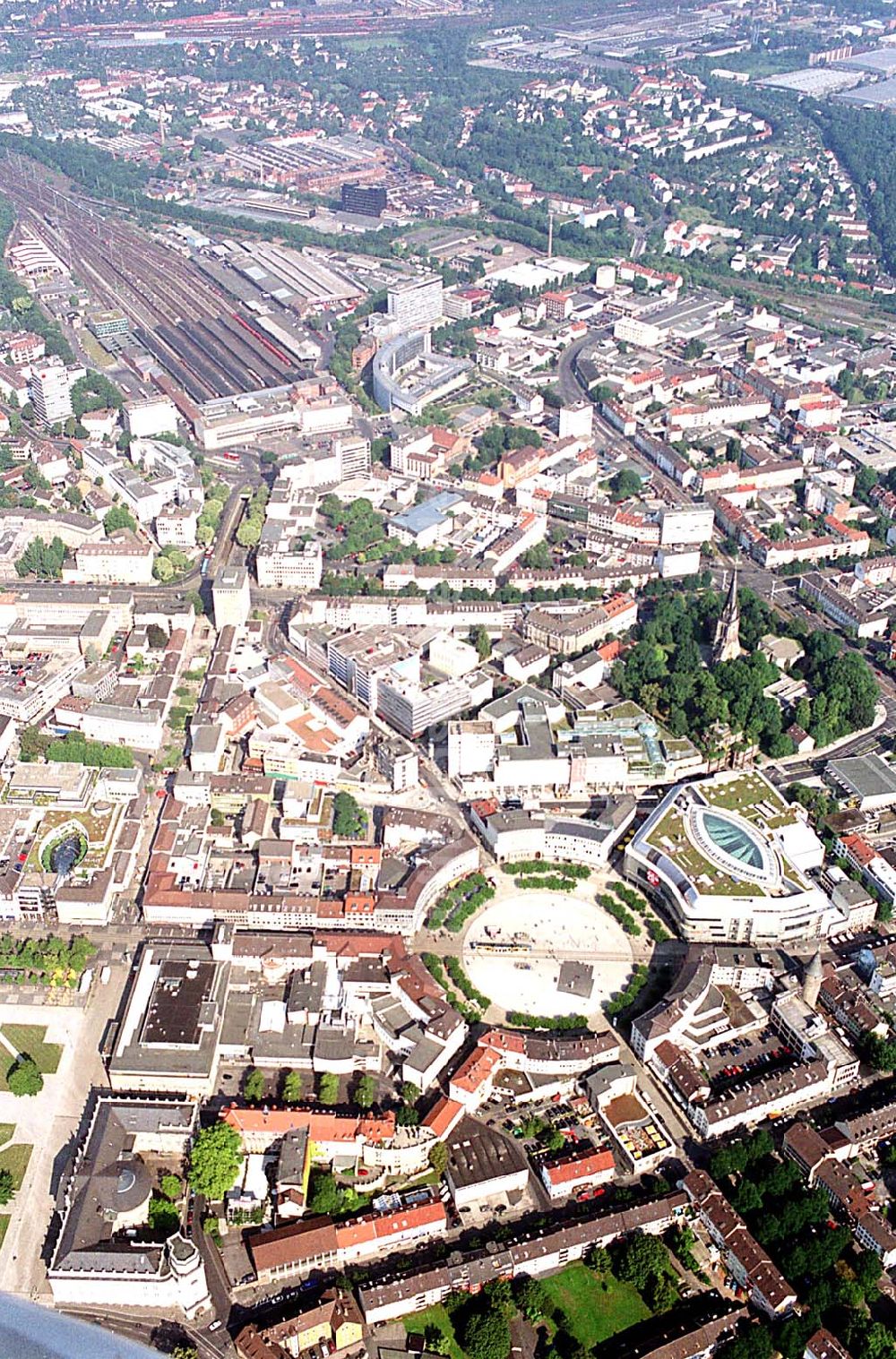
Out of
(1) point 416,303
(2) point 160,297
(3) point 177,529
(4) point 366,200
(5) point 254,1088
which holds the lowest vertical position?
(5) point 254,1088

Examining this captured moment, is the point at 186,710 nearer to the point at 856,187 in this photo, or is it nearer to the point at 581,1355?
the point at 581,1355

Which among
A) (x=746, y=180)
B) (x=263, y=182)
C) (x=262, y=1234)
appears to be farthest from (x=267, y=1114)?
(x=746, y=180)

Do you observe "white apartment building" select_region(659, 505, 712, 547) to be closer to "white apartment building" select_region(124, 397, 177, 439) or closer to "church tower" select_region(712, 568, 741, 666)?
"church tower" select_region(712, 568, 741, 666)

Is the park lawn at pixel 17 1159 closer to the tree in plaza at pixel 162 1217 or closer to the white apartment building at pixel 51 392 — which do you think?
the tree in plaza at pixel 162 1217

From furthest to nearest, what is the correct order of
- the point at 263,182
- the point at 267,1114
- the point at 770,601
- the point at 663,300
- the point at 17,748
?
the point at 263,182, the point at 663,300, the point at 770,601, the point at 17,748, the point at 267,1114

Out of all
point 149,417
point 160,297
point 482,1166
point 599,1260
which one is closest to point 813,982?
point 599,1260

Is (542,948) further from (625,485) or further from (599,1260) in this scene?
(625,485)

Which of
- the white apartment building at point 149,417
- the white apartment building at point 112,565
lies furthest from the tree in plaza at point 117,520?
the white apartment building at point 149,417
